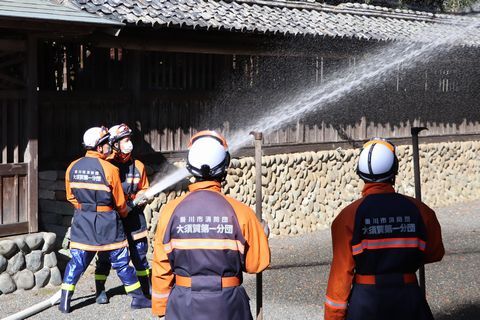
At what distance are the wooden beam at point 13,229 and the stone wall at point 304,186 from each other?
2.86ft

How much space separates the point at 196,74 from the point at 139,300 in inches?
191

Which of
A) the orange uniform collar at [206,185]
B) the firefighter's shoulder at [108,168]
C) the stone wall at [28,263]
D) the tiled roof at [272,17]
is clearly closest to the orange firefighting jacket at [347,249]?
the orange uniform collar at [206,185]

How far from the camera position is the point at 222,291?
187 inches

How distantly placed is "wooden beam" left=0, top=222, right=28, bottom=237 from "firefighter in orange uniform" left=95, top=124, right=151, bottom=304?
3.90ft

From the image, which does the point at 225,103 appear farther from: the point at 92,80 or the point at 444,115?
the point at 444,115

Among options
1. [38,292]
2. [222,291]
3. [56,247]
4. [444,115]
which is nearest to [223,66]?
[56,247]

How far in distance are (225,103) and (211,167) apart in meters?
8.04

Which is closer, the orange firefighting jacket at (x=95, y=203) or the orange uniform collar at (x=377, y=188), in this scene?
the orange uniform collar at (x=377, y=188)

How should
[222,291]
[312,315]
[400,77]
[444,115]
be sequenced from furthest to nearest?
[444,115]
[400,77]
[312,315]
[222,291]

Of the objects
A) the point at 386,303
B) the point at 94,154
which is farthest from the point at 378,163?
the point at 94,154

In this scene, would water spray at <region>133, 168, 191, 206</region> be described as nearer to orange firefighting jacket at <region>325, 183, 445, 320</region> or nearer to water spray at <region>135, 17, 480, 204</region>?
water spray at <region>135, 17, 480, 204</region>

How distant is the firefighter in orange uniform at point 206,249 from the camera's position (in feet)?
15.5

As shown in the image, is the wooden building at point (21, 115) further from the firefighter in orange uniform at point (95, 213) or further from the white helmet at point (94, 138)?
the white helmet at point (94, 138)

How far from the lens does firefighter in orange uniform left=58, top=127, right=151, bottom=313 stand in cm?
826
